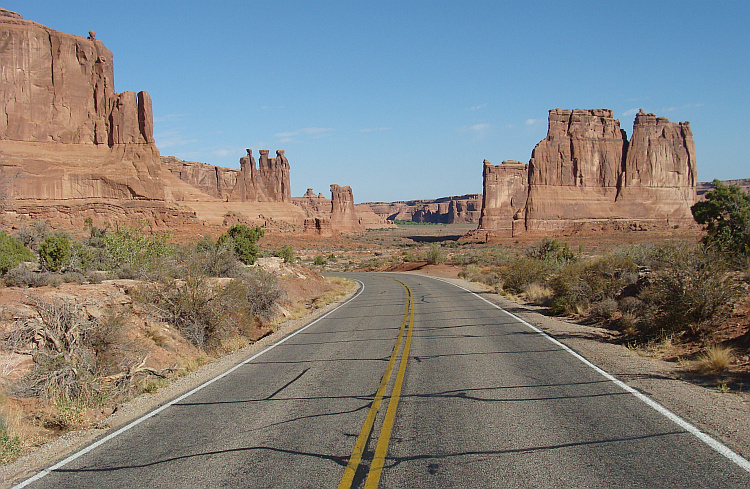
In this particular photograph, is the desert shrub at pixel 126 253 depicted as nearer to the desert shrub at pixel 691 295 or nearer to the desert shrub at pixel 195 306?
the desert shrub at pixel 195 306

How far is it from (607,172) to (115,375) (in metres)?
103

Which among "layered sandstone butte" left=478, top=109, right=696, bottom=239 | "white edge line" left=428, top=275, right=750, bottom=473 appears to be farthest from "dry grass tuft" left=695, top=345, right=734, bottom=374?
"layered sandstone butte" left=478, top=109, right=696, bottom=239

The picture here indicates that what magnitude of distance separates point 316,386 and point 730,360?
254 inches

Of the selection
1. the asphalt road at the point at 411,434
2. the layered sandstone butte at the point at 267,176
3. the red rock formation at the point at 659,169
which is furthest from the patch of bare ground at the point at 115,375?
the layered sandstone butte at the point at 267,176

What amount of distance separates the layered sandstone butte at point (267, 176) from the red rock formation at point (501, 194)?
167 feet

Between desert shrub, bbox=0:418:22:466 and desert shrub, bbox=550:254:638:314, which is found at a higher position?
desert shrub, bbox=550:254:638:314

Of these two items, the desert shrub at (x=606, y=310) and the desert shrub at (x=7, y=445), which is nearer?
the desert shrub at (x=7, y=445)

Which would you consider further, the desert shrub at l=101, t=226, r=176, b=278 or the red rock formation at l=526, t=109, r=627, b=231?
the red rock formation at l=526, t=109, r=627, b=231

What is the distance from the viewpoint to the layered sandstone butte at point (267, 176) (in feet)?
418

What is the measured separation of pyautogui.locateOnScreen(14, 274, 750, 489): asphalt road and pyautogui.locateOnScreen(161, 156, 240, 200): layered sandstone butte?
13621 cm

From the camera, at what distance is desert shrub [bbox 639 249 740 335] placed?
9562 mm

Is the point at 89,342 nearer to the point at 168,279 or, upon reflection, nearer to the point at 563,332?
the point at 168,279

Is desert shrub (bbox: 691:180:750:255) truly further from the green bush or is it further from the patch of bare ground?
the green bush

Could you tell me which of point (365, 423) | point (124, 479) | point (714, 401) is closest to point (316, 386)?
point (365, 423)
